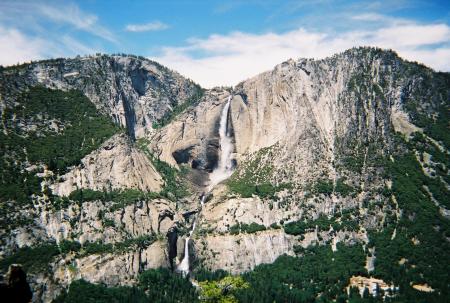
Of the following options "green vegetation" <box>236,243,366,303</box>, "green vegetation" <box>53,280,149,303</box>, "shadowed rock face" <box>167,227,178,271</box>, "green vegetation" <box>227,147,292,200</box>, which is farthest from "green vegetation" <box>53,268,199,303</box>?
"green vegetation" <box>227,147,292,200</box>

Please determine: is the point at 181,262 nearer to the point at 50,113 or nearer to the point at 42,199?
the point at 42,199

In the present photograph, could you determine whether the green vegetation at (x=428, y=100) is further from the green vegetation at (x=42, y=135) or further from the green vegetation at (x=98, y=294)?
the green vegetation at (x=98, y=294)

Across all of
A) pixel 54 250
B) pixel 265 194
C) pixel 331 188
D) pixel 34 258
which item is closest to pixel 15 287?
pixel 34 258

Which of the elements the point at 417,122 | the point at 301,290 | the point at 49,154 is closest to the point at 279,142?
the point at 417,122

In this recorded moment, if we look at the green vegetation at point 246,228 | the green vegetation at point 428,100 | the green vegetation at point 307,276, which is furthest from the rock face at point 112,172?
the green vegetation at point 428,100

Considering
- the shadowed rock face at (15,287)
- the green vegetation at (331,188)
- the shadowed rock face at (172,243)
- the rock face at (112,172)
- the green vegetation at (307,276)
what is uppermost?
the rock face at (112,172)

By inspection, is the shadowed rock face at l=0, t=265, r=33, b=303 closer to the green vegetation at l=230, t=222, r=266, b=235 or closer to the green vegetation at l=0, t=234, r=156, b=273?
the green vegetation at l=0, t=234, r=156, b=273
